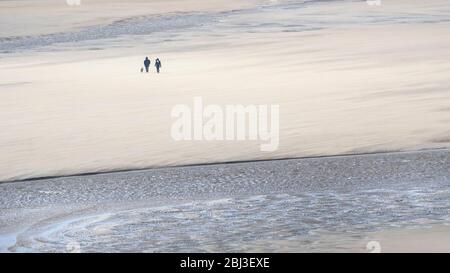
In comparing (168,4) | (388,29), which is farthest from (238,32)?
(168,4)

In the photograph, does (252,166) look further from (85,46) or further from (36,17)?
(36,17)

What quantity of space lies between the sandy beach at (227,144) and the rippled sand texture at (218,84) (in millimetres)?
69

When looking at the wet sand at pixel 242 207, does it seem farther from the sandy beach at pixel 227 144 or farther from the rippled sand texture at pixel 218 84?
the rippled sand texture at pixel 218 84

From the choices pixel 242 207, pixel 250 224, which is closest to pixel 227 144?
pixel 242 207

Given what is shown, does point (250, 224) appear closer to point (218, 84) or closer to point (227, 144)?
point (227, 144)

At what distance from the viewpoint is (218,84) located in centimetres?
2795

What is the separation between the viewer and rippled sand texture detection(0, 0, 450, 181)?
18844mm

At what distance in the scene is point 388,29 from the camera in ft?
143

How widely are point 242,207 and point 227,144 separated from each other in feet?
17.9

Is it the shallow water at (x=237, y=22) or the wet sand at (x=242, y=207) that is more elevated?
the shallow water at (x=237, y=22)

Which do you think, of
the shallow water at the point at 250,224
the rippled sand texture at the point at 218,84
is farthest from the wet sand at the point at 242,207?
the rippled sand texture at the point at 218,84

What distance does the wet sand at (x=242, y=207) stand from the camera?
1193 centimetres

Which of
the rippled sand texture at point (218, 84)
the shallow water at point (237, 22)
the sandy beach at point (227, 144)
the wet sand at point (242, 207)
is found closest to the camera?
the wet sand at point (242, 207)
